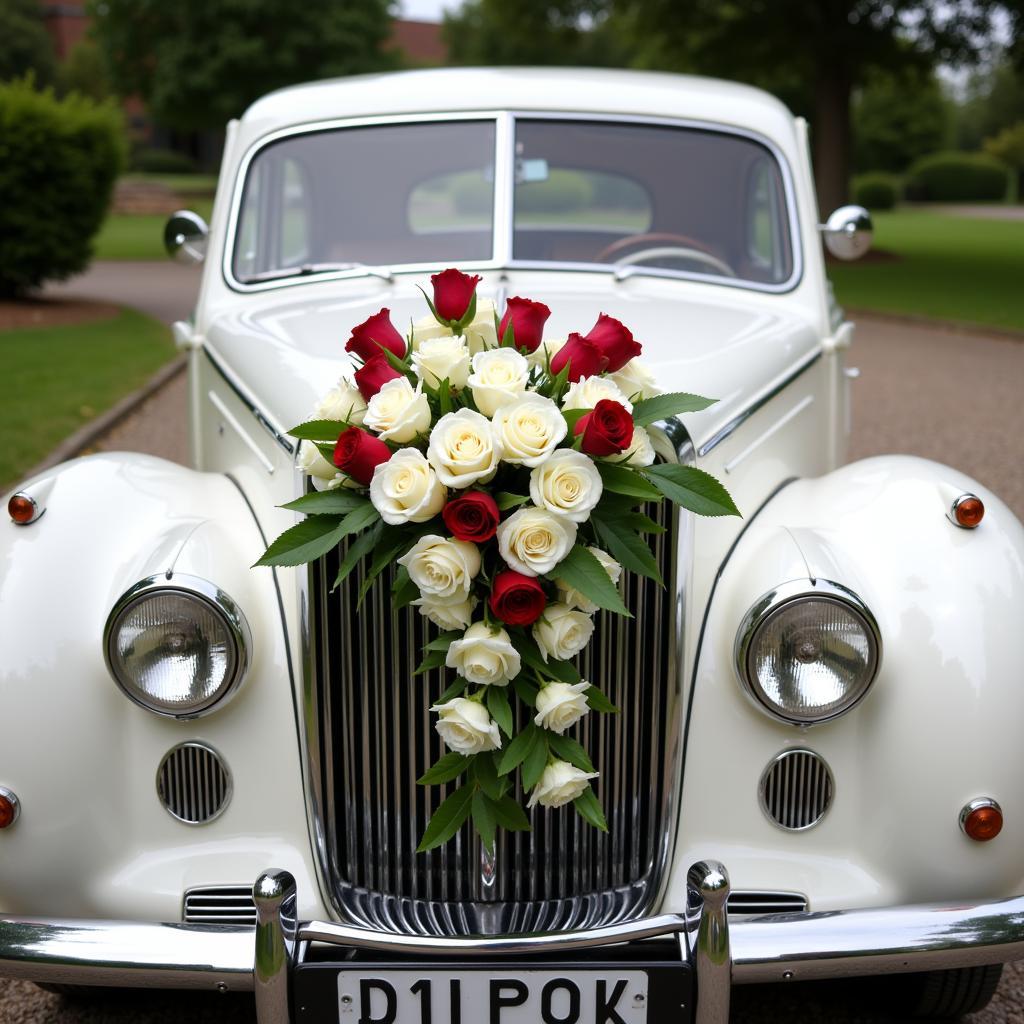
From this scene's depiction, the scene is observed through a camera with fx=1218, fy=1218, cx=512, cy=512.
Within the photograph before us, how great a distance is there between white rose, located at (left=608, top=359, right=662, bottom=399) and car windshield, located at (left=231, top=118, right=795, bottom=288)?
118 centimetres

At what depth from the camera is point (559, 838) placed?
→ 2166mm

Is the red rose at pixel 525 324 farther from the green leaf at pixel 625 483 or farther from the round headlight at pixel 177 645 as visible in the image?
the round headlight at pixel 177 645

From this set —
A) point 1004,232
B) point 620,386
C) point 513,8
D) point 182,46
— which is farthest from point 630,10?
point 620,386

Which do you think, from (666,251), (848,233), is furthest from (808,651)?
(848,233)

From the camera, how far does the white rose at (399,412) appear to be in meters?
1.97

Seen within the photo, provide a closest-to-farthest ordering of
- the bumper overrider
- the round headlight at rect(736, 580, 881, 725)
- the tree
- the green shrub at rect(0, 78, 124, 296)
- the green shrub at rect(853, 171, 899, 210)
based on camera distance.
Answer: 1. the bumper overrider
2. the round headlight at rect(736, 580, 881, 725)
3. the green shrub at rect(0, 78, 124, 296)
4. the tree
5. the green shrub at rect(853, 171, 899, 210)

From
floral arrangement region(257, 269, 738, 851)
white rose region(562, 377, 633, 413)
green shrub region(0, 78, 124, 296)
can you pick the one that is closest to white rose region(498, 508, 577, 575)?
floral arrangement region(257, 269, 738, 851)

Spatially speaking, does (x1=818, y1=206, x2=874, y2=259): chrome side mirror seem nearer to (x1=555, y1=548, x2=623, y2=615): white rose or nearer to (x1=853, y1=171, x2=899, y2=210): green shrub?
(x1=555, y1=548, x2=623, y2=615): white rose

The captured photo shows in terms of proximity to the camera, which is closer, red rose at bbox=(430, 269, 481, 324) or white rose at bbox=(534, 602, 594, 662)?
white rose at bbox=(534, 602, 594, 662)

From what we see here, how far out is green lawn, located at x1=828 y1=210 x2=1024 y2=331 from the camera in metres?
14.6

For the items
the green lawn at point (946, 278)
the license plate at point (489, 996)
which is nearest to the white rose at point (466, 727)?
the license plate at point (489, 996)

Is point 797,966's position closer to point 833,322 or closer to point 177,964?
point 177,964

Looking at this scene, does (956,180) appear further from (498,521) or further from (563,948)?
(563,948)

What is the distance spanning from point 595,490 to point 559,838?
0.67 meters
